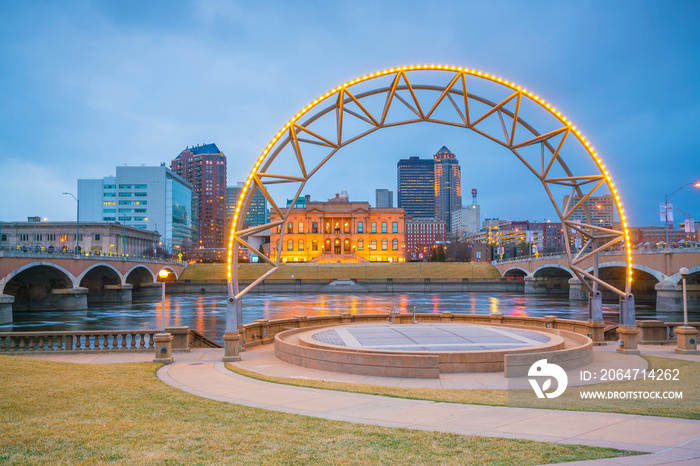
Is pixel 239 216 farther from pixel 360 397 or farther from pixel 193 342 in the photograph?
pixel 360 397

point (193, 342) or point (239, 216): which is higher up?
point (239, 216)

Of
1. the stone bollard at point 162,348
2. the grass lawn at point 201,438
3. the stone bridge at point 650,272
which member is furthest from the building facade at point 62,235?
the grass lawn at point 201,438

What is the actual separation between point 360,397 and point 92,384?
6560mm

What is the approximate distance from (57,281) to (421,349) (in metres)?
71.5

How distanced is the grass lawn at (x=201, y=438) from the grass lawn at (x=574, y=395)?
3.40m

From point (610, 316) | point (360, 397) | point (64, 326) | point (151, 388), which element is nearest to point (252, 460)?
point (360, 397)

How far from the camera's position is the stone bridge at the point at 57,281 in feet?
195

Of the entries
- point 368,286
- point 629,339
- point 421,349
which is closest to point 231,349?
point 421,349

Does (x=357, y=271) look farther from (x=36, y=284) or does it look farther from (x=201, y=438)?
(x=201, y=438)

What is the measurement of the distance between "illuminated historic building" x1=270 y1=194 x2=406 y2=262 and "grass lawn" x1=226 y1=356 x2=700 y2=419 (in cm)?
15554

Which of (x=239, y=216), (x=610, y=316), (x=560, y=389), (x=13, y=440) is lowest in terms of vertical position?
(x=610, y=316)

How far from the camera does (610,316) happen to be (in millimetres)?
58094

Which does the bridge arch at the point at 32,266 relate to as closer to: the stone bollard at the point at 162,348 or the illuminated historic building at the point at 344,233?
the stone bollard at the point at 162,348

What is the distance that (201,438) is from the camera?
8.44 m
